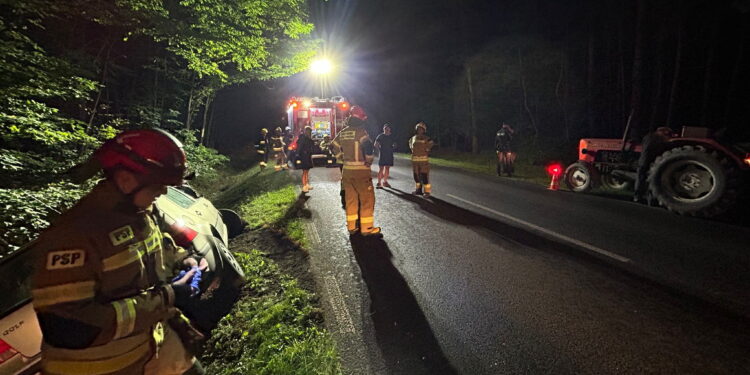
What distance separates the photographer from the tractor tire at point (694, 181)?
6430 millimetres

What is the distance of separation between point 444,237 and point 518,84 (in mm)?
22872

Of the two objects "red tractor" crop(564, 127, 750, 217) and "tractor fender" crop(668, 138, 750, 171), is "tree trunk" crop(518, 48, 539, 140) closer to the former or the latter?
"tractor fender" crop(668, 138, 750, 171)

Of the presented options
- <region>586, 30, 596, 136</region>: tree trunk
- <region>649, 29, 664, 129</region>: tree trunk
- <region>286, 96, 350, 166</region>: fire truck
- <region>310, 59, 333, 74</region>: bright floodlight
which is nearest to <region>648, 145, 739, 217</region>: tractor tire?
<region>286, 96, 350, 166</region>: fire truck

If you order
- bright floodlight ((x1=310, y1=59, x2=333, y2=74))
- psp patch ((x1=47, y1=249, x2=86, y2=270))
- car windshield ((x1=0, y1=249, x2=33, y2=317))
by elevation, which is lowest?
car windshield ((x1=0, y1=249, x2=33, y2=317))

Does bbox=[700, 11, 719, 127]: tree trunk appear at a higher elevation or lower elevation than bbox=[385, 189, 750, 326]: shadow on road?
higher

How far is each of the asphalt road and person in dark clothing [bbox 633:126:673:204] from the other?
41.5 inches

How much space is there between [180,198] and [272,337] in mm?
2132

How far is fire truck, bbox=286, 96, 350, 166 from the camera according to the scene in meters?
16.2

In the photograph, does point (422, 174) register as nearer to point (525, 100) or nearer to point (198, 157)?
point (198, 157)

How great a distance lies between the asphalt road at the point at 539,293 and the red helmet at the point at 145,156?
1.95m

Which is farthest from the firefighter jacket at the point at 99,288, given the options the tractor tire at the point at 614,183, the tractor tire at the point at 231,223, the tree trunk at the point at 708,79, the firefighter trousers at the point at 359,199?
the tree trunk at the point at 708,79

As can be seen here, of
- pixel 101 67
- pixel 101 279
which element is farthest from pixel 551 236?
pixel 101 67

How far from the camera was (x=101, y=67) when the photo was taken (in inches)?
349

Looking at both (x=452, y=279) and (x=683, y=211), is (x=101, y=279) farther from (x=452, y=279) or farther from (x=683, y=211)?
(x=683, y=211)
